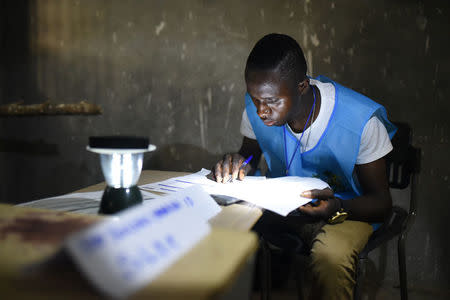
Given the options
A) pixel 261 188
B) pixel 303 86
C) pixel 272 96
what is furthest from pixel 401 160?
pixel 261 188

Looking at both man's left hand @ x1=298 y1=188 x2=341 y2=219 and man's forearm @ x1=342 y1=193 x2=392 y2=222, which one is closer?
man's left hand @ x1=298 y1=188 x2=341 y2=219

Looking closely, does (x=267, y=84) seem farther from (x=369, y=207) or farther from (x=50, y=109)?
(x=50, y=109)

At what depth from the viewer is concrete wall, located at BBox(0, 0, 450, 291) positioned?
6.25 ft

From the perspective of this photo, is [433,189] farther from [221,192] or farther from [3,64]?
[3,64]

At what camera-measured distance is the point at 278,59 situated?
1.30 meters

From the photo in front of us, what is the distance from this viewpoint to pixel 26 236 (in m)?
0.57

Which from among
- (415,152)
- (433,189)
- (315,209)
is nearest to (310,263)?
(315,209)

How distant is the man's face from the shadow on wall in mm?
1016

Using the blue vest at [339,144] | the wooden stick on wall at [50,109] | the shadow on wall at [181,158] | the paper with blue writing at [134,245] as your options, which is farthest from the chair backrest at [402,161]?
the wooden stick on wall at [50,109]

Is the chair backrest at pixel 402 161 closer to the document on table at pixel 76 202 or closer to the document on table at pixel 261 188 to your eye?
the document on table at pixel 261 188

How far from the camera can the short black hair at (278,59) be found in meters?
1.29

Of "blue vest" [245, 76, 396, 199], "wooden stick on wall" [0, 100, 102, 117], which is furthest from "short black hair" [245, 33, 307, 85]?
"wooden stick on wall" [0, 100, 102, 117]

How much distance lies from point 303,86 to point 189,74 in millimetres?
1130

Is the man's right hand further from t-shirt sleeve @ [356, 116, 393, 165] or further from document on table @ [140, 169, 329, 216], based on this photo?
t-shirt sleeve @ [356, 116, 393, 165]
